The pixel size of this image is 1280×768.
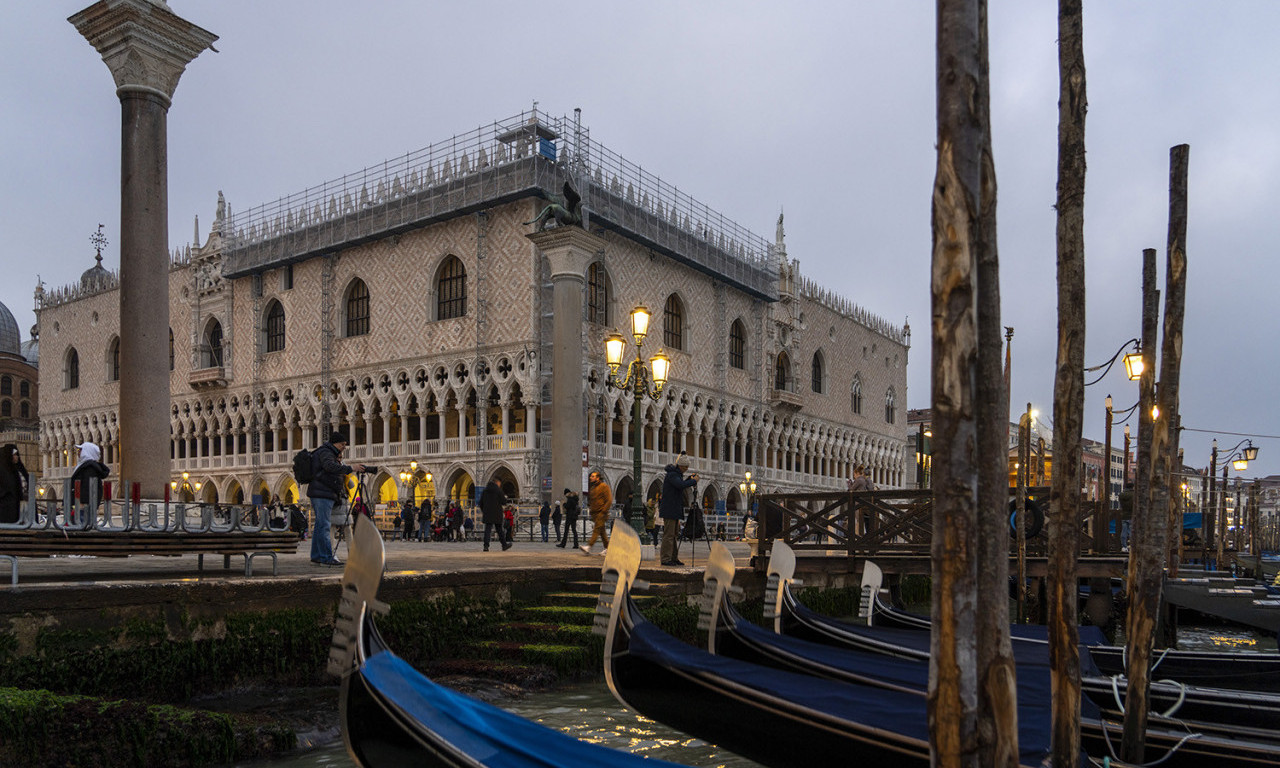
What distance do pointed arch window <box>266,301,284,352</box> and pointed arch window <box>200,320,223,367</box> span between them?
8.13ft

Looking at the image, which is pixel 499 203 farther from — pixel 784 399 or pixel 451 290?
pixel 784 399

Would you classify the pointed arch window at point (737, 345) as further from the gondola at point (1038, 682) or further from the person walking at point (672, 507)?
the gondola at point (1038, 682)

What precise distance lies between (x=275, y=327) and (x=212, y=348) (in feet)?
10.3

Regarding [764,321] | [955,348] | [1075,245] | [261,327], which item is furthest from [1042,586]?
[261,327]

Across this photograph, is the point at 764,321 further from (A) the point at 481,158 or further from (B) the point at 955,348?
(B) the point at 955,348

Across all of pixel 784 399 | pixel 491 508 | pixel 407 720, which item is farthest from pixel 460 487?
pixel 407 720

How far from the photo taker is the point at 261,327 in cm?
2958

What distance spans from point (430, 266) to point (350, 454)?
5923mm

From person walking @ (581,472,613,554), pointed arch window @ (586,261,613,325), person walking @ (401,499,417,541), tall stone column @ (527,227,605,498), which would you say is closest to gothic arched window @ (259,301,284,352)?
person walking @ (401,499,417,541)

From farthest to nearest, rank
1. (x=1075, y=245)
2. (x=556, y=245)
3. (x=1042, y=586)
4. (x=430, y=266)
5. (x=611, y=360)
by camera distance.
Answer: (x=430, y=266), (x=556, y=245), (x=1042, y=586), (x=611, y=360), (x=1075, y=245)

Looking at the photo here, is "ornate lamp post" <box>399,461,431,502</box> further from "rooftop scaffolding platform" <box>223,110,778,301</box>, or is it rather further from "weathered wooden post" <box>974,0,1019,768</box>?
"weathered wooden post" <box>974,0,1019,768</box>

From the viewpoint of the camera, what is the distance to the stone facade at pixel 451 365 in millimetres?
24406

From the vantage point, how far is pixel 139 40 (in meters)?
9.03

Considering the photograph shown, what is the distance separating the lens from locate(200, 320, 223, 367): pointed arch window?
31297 mm
